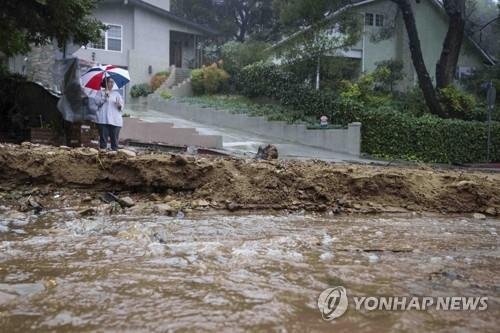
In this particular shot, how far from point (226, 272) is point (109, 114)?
7.42 metres

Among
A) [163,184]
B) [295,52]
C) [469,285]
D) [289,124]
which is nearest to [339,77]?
[295,52]

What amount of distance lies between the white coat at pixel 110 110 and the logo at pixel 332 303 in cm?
810

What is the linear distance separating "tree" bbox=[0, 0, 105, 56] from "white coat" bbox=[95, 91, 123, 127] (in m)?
2.30

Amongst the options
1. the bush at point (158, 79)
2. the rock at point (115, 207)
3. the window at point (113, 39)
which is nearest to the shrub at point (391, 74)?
the bush at point (158, 79)

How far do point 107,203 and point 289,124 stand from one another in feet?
45.3

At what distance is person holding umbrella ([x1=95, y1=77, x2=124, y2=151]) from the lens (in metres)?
11.0

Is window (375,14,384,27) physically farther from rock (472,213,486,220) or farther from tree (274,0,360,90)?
rock (472,213,486,220)

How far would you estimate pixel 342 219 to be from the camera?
7.61 m

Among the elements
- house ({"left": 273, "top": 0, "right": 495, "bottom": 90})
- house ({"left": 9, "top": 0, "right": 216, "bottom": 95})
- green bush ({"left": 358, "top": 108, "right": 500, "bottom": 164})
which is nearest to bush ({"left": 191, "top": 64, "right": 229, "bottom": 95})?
house ({"left": 9, "top": 0, "right": 216, "bottom": 95})

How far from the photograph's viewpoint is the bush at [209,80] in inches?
1105

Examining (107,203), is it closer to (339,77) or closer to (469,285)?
(469,285)

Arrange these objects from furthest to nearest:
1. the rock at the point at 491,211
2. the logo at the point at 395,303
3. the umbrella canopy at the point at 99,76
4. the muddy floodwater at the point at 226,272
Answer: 1. the umbrella canopy at the point at 99,76
2. the rock at the point at 491,211
3. the logo at the point at 395,303
4. the muddy floodwater at the point at 226,272

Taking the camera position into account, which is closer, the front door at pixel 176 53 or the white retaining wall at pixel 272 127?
the white retaining wall at pixel 272 127

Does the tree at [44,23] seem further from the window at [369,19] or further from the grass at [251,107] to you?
the window at [369,19]
